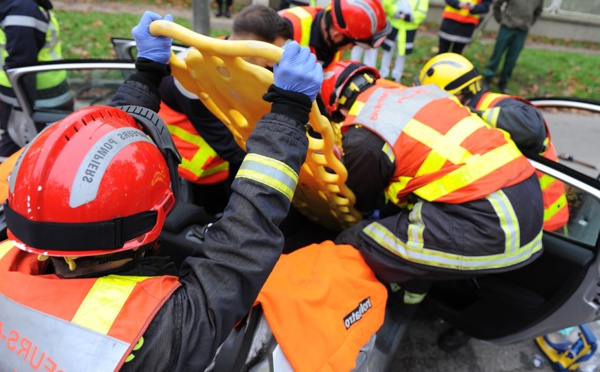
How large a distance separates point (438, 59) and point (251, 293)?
263 centimetres

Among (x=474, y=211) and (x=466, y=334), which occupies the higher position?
(x=474, y=211)

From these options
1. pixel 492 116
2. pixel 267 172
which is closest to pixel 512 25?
pixel 492 116

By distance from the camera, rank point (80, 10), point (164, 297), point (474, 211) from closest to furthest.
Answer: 1. point (164, 297)
2. point (474, 211)
3. point (80, 10)

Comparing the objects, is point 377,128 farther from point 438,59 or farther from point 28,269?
point 438,59

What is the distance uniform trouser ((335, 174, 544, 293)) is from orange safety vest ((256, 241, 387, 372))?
5.2 inches

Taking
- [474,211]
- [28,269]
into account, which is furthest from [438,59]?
[28,269]

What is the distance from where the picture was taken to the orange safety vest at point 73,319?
106cm

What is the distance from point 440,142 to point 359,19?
1.78 m

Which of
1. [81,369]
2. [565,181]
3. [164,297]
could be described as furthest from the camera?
[565,181]

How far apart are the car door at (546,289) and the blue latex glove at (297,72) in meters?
1.41

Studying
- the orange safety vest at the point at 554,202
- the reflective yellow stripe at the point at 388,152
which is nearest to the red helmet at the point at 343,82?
the reflective yellow stripe at the point at 388,152

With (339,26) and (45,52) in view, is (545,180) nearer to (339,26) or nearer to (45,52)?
(339,26)

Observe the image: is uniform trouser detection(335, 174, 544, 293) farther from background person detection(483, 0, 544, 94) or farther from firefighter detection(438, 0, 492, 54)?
background person detection(483, 0, 544, 94)

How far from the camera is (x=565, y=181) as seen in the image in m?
2.11
